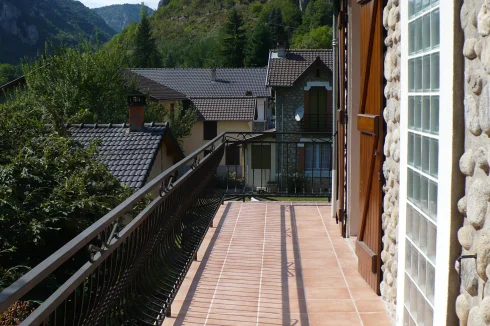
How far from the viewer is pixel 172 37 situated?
285 feet

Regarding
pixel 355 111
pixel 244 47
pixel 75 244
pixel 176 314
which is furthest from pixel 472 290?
pixel 244 47

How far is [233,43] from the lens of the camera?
6350 centimetres

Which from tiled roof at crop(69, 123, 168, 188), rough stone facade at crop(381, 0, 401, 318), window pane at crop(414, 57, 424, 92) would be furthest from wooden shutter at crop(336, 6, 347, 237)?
tiled roof at crop(69, 123, 168, 188)

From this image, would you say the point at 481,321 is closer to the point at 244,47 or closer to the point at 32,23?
the point at 244,47

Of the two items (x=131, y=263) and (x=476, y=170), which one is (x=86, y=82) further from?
(x=476, y=170)

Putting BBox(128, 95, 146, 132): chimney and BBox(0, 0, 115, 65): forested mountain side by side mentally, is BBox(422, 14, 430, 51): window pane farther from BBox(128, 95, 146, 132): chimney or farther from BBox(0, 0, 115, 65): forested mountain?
BBox(0, 0, 115, 65): forested mountain

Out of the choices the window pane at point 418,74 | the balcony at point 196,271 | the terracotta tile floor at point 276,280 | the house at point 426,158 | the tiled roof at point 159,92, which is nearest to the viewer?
the house at point 426,158

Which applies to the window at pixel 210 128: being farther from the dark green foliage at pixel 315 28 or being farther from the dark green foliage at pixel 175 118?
the dark green foliage at pixel 315 28

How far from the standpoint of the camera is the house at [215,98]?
35.3 meters

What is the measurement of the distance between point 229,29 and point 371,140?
200 ft

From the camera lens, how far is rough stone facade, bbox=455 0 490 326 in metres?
2.10

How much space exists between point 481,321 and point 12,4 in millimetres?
96790

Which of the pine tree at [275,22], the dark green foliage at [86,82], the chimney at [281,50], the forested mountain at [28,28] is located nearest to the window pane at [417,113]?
the dark green foliage at [86,82]

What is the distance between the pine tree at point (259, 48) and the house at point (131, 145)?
150 feet
